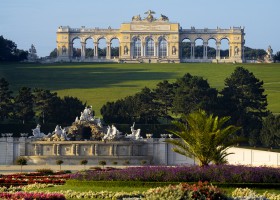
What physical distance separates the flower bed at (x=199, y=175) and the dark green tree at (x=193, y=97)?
44079 millimetres

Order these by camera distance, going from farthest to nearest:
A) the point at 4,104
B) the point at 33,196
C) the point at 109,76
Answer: the point at 109,76
the point at 4,104
the point at 33,196

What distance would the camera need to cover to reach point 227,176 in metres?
34.8

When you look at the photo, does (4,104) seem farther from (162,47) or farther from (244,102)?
(162,47)

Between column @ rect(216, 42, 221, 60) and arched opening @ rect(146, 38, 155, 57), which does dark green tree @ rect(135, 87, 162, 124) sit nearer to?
column @ rect(216, 42, 221, 60)

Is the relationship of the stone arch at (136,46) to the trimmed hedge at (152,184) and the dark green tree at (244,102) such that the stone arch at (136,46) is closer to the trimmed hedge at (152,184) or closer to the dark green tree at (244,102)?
the dark green tree at (244,102)

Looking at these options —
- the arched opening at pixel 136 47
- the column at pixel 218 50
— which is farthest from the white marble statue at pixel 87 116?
the arched opening at pixel 136 47

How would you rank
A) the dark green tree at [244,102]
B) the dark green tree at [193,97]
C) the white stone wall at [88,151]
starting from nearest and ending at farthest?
the white stone wall at [88,151]
the dark green tree at [244,102]
the dark green tree at [193,97]

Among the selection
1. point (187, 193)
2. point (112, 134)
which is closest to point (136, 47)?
point (112, 134)

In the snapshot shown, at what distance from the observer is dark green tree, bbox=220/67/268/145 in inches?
3068

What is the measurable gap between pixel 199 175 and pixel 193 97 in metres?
48.1

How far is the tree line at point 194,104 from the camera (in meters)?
79.8

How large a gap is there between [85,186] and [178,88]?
2007 inches

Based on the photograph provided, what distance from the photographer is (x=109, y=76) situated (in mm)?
114062

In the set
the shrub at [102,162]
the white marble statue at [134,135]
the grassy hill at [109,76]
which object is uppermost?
the grassy hill at [109,76]
